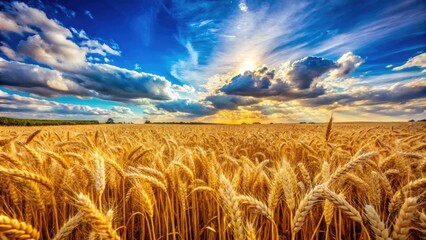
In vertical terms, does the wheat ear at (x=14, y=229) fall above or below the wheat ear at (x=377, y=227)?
above

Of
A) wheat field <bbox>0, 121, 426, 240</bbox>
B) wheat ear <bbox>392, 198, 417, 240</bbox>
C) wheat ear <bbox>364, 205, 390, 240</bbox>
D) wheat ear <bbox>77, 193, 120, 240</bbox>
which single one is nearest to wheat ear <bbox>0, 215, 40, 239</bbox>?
wheat field <bbox>0, 121, 426, 240</bbox>

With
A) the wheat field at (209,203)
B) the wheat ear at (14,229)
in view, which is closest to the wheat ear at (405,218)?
the wheat field at (209,203)

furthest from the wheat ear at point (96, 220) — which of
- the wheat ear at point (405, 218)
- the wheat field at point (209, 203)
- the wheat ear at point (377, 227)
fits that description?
the wheat ear at point (405, 218)

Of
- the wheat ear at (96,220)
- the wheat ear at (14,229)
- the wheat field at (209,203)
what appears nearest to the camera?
the wheat ear at (14,229)

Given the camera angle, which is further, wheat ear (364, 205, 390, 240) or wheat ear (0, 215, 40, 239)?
wheat ear (364, 205, 390, 240)

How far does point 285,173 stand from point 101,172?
5.48ft

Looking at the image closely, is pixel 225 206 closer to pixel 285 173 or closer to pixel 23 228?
pixel 285 173

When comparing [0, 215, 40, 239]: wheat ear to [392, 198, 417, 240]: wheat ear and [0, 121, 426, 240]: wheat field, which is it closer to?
[0, 121, 426, 240]: wheat field

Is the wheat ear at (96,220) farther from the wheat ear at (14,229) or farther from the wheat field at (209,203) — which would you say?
the wheat ear at (14,229)

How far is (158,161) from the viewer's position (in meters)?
3.20

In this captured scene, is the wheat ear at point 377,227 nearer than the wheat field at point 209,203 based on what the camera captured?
Yes

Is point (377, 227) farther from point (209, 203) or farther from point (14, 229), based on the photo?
point (14, 229)

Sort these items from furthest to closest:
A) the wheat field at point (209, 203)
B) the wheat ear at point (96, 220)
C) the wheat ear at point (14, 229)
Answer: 1. the wheat field at point (209, 203)
2. the wheat ear at point (96, 220)
3. the wheat ear at point (14, 229)

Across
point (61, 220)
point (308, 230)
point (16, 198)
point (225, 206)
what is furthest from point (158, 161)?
point (308, 230)
